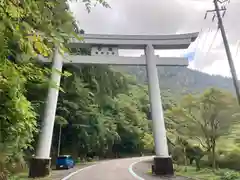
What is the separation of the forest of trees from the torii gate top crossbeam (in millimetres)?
2447

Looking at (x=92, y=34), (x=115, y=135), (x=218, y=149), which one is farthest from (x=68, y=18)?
(x=115, y=135)

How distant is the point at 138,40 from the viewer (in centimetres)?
1387

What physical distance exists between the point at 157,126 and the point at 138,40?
481 centimetres

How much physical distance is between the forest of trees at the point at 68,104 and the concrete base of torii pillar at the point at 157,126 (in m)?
3.31

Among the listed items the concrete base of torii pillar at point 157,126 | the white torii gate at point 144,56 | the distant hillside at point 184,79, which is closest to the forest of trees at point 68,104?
the white torii gate at point 144,56

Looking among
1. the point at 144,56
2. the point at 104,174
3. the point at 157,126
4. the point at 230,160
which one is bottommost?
the point at 104,174

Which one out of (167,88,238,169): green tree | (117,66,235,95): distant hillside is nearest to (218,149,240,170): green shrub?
(167,88,238,169): green tree

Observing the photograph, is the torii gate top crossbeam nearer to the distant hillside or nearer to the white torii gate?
the white torii gate

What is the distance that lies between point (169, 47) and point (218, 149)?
26.6ft

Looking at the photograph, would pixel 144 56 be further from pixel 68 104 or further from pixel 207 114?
pixel 68 104

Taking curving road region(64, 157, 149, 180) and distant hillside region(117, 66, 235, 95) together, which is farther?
distant hillside region(117, 66, 235, 95)

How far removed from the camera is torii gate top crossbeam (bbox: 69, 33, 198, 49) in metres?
13.6

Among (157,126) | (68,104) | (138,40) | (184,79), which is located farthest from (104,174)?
(184,79)

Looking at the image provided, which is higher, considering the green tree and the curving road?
the green tree
